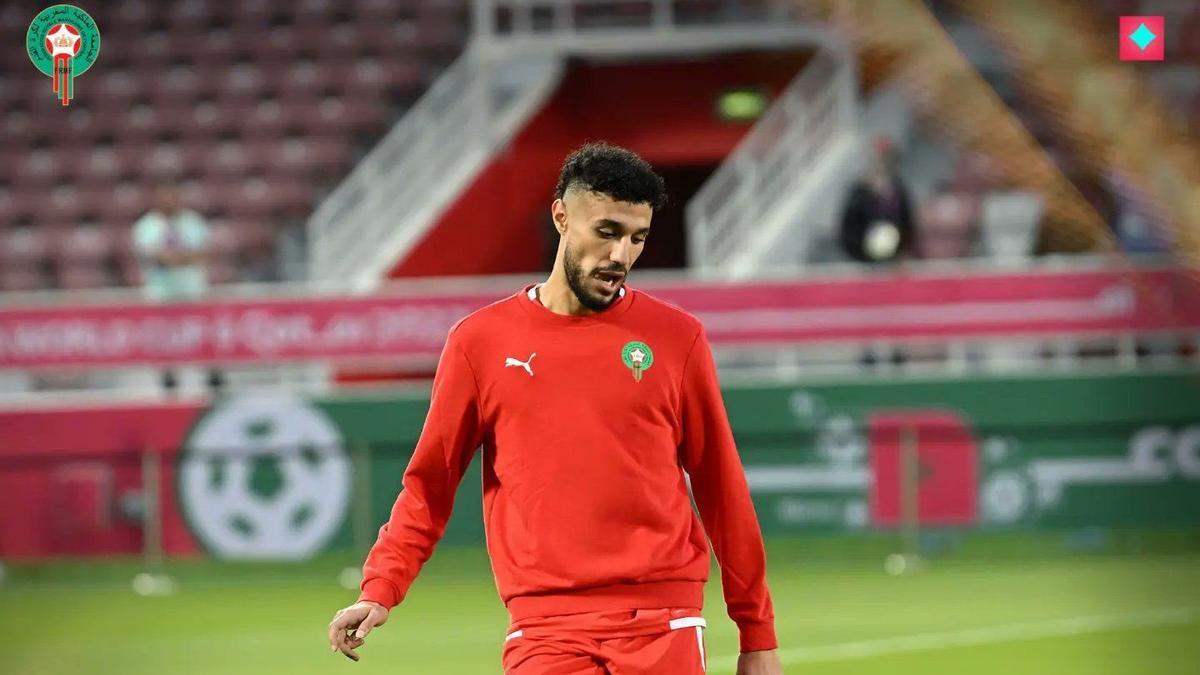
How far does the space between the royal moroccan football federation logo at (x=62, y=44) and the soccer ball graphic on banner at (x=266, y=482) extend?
857 cm

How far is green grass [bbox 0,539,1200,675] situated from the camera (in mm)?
9078

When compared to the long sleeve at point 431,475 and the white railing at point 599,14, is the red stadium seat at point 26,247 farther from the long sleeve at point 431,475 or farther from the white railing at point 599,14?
the long sleeve at point 431,475

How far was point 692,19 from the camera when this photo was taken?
62.6ft

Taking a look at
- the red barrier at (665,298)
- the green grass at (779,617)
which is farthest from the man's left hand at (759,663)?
the red barrier at (665,298)

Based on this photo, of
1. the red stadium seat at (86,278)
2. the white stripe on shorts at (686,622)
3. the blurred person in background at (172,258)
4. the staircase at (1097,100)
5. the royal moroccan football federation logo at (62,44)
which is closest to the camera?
the staircase at (1097,100)

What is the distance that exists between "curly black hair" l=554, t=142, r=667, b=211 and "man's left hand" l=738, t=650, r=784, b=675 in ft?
2.75

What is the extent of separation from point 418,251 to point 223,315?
4.25 meters

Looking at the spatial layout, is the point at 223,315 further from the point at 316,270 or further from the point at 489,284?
the point at 316,270

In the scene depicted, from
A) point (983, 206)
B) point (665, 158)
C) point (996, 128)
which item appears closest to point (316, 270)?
point (665, 158)

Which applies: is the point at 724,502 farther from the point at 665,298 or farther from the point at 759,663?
the point at 665,298

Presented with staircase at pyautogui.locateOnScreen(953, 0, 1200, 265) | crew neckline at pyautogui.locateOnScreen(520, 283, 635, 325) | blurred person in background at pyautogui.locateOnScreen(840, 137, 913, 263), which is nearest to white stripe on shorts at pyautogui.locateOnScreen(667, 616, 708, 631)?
crew neckline at pyautogui.locateOnScreen(520, 283, 635, 325)

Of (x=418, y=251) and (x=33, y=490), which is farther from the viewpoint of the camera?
(x=418, y=251)

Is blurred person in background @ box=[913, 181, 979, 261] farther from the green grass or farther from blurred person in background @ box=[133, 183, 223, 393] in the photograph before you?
blurred person in background @ box=[133, 183, 223, 393]

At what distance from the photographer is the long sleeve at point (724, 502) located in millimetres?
3637
